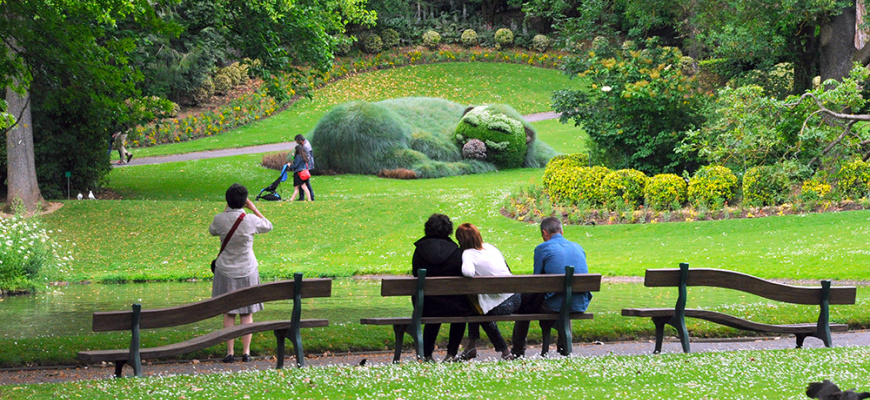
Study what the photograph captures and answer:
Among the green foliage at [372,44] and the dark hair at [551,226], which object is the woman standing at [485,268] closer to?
the dark hair at [551,226]

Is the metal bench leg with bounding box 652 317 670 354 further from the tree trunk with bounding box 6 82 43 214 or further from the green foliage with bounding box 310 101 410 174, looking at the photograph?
the green foliage with bounding box 310 101 410 174

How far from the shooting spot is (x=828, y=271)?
536 inches

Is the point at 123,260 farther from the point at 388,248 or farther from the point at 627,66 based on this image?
the point at 627,66

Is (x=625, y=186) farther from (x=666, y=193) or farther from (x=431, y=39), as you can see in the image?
(x=431, y=39)

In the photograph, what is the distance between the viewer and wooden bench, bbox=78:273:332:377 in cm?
652

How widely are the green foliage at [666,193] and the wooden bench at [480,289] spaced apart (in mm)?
11688

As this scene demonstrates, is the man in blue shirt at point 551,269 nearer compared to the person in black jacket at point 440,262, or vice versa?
the person in black jacket at point 440,262

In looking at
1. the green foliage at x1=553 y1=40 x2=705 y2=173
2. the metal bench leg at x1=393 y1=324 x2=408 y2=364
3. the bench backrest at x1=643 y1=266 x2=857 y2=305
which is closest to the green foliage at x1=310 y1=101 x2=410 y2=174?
the green foliage at x1=553 y1=40 x2=705 y2=173

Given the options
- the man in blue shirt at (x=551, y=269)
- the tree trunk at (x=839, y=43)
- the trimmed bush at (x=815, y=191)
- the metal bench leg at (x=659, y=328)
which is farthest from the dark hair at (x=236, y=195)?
the tree trunk at (x=839, y=43)

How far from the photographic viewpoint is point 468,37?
5756 centimetres

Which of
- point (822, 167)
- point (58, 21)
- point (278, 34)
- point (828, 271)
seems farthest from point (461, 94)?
point (58, 21)

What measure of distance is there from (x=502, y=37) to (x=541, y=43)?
2.57m

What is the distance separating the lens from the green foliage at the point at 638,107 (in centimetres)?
2170

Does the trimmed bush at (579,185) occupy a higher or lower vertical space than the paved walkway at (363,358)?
higher
